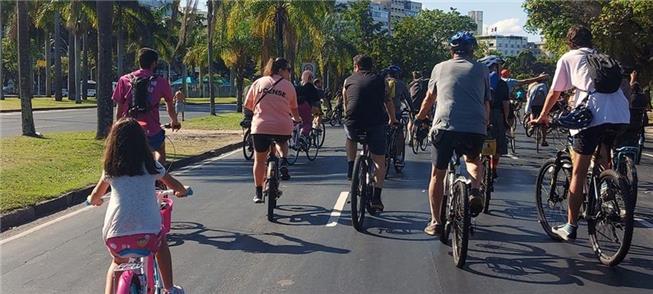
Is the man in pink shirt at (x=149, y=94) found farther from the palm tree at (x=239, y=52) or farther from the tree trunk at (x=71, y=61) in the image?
the tree trunk at (x=71, y=61)

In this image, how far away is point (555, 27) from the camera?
32.3 m

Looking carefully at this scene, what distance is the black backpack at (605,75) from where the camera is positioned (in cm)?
636

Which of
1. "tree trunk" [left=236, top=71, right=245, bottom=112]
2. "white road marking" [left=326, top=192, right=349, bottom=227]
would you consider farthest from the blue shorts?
"tree trunk" [left=236, top=71, right=245, bottom=112]

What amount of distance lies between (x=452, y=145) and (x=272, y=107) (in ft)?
8.86

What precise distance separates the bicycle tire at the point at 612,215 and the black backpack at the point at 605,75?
2.38ft

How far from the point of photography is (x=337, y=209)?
9.36m

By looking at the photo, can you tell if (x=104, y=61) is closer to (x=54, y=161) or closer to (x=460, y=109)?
(x=54, y=161)

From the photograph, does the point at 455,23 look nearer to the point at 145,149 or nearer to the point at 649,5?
the point at 649,5

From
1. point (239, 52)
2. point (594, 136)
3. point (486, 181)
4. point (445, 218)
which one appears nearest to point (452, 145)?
point (445, 218)

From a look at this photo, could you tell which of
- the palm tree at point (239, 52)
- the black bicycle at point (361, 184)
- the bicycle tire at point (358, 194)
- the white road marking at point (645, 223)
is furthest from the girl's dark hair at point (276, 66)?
the palm tree at point (239, 52)

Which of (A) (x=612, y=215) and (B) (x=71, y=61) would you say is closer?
(A) (x=612, y=215)

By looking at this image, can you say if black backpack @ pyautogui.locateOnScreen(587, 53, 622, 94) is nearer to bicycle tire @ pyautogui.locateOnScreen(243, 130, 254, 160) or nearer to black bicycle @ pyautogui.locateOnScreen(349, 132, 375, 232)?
black bicycle @ pyautogui.locateOnScreen(349, 132, 375, 232)

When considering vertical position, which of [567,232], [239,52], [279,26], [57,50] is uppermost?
[279,26]

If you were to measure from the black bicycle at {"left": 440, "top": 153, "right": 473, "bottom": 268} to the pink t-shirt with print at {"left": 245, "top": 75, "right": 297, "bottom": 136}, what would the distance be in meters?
2.45
